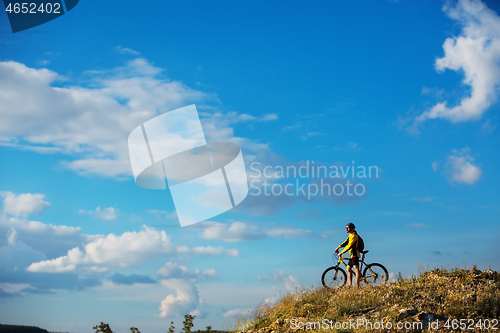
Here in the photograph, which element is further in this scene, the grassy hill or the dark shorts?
the dark shorts

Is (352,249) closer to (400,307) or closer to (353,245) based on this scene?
(353,245)

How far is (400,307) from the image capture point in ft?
46.2

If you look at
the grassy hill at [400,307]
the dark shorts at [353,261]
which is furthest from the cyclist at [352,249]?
the grassy hill at [400,307]

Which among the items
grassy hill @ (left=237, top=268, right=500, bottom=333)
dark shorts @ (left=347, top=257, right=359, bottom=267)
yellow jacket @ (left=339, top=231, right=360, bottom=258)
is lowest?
grassy hill @ (left=237, top=268, right=500, bottom=333)

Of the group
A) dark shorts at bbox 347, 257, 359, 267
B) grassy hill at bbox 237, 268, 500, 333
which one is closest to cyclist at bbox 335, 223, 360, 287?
dark shorts at bbox 347, 257, 359, 267

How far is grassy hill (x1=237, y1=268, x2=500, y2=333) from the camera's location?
12.9 m

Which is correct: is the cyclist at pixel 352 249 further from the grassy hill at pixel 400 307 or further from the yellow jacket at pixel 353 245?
the grassy hill at pixel 400 307

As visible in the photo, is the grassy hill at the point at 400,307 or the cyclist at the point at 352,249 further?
the cyclist at the point at 352,249

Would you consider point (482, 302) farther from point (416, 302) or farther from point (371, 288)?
point (371, 288)

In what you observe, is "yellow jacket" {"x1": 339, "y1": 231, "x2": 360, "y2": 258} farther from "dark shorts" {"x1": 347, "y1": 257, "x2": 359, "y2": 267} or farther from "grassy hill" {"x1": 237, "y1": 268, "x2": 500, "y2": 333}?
"grassy hill" {"x1": 237, "y1": 268, "x2": 500, "y2": 333}

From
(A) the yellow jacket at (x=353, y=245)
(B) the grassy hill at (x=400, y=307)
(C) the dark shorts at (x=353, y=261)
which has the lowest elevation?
(B) the grassy hill at (x=400, y=307)

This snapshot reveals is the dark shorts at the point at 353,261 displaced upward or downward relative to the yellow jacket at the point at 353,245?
downward

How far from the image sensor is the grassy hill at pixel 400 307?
1287 centimetres

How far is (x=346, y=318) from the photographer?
14.0m
